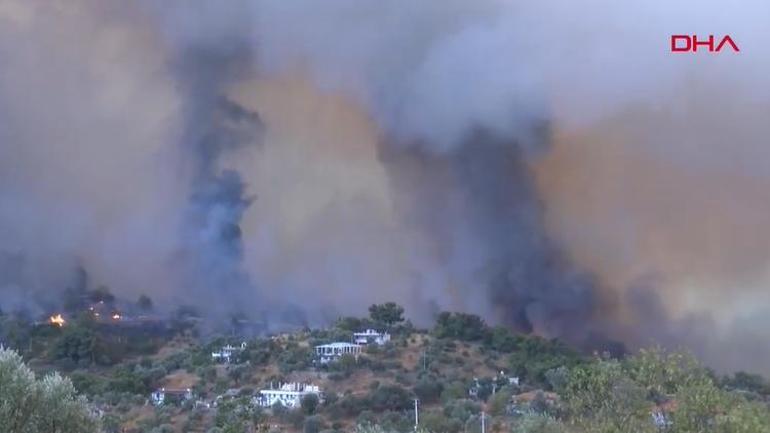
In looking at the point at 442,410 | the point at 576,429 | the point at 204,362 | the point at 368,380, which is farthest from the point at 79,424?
the point at 204,362

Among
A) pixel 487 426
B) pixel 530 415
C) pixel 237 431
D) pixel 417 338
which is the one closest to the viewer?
pixel 530 415

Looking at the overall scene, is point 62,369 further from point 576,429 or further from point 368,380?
point 576,429

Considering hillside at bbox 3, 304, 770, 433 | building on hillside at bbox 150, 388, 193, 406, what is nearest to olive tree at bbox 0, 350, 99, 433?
hillside at bbox 3, 304, 770, 433

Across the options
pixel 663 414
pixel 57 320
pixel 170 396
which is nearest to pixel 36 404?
pixel 663 414

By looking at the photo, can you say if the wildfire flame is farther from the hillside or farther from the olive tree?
the olive tree

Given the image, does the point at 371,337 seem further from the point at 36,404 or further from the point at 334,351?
the point at 36,404

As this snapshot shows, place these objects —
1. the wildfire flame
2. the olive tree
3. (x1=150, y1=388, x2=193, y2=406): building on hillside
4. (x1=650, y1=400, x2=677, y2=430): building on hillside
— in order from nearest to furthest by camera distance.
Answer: (x1=650, y1=400, x2=677, y2=430): building on hillside < the olive tree < (x1=150, y1=388, x2=193, y2=406): building on hillside < the wildfire flame

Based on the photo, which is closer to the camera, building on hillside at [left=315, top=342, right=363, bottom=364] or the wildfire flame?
building on hillside at [left=315, top=342, right=363, bottom=364]
